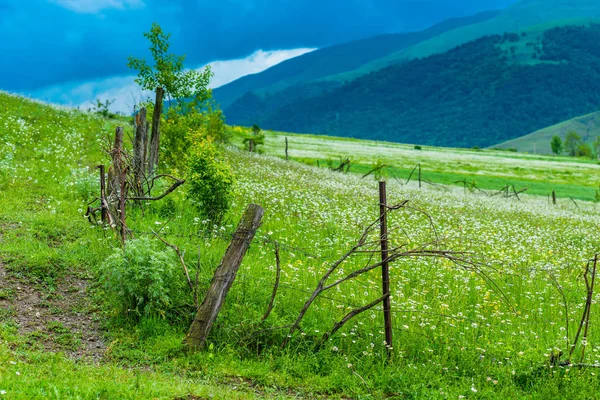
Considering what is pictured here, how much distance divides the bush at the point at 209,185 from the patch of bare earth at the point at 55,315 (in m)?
4.38

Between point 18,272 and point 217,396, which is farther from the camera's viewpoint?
point 18,272

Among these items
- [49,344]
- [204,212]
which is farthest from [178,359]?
[204,212]

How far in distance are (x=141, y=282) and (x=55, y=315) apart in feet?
5.72

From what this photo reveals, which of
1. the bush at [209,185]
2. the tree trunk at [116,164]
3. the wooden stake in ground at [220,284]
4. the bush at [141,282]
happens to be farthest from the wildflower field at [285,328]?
the tree trunk at [116,164]

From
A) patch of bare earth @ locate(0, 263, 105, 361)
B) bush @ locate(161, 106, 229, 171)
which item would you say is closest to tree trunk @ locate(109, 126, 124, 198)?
patch of bare earth @ locate(0, 263, 105, 361)

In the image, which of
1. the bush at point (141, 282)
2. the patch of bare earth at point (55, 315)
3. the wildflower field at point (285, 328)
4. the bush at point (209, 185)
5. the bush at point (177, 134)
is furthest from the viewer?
the bush at point (177, 134)

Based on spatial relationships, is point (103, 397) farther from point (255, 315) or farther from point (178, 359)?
point (255, 315)

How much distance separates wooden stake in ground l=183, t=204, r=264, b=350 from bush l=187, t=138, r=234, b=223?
5772mm

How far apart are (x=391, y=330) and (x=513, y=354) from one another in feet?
7.21

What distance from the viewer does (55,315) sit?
9.96 meters

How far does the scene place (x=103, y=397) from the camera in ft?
22.7

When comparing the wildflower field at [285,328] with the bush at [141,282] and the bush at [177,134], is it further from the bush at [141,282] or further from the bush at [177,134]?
the bush at [177,134]

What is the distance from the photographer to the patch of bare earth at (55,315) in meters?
8.95

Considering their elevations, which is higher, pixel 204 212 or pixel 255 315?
pixel 204 212
